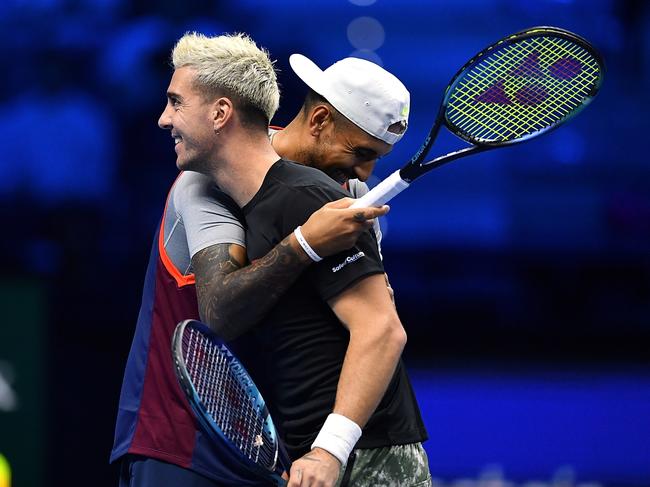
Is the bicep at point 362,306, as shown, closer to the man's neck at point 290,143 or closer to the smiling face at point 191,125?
the smiling face at point 191,125

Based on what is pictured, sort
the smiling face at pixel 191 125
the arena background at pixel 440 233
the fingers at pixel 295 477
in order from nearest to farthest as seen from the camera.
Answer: the fingers at pixel 295 477 → the smiling face at pixel 191 125 → the arena background at pixel 440 233

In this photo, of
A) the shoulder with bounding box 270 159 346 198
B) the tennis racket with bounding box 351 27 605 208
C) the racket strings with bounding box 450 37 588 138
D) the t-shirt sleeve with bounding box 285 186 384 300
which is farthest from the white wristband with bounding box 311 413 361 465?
the racket strings with bounding box 450 37 588 138

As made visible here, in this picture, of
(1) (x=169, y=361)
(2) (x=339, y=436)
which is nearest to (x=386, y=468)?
(2) (x=339, y=436)

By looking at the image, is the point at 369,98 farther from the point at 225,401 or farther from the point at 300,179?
the point at 225,401

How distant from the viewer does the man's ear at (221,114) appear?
2.90 m

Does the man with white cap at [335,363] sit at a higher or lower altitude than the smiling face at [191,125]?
lower

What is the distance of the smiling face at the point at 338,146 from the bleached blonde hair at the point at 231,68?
0.31 meters

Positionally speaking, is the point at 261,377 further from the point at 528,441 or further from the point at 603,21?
the point at 603,21

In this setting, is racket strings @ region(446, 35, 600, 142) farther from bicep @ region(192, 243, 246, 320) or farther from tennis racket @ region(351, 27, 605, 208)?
bicep @ region(192, 243, 246, 320)

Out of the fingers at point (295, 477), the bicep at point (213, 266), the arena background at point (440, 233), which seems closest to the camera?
the fingers at point (295, 477)

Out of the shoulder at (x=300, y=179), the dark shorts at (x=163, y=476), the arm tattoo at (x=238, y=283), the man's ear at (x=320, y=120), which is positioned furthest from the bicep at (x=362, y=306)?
the man's ear at (x=320, y=120)

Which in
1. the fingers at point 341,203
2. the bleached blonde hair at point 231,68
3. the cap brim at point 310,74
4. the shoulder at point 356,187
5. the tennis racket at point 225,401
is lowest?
the tennis racket at point 225,401

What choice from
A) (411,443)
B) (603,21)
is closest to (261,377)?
(603,21)

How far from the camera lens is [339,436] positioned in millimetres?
2586
